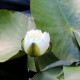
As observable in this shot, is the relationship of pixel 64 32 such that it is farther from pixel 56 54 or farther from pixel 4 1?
pixel 4 1

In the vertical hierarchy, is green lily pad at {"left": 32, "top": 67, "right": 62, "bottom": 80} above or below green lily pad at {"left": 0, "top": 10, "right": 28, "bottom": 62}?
below

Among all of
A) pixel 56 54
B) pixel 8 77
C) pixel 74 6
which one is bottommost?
pixel 8 77

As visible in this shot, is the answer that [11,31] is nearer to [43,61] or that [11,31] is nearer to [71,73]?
[43,61]

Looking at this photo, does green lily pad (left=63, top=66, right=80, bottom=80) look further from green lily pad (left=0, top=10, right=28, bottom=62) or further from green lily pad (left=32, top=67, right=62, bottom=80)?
green lily pad (left=0, top=10, right=28, bottom=62)

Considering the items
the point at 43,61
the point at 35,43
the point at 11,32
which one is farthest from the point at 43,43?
the point at 11,32

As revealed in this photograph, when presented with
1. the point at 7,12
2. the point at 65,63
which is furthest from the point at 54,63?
the point at 7,12

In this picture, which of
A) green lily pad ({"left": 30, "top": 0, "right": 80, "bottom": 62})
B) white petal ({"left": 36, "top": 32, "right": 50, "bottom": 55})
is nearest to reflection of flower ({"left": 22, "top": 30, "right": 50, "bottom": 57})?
white petal ({"left": 36, "top": 32, "right": 50, "bottom": 55})
